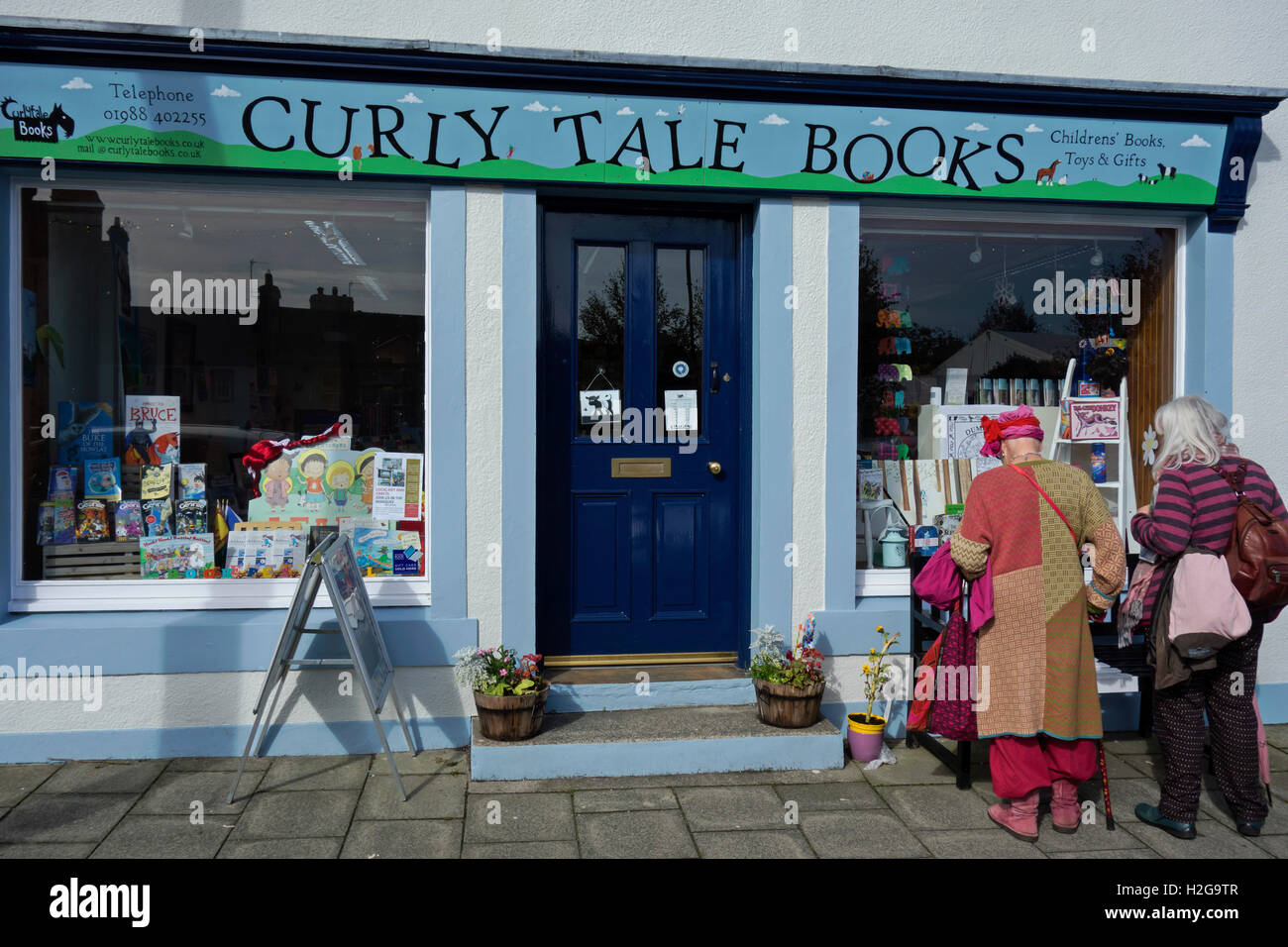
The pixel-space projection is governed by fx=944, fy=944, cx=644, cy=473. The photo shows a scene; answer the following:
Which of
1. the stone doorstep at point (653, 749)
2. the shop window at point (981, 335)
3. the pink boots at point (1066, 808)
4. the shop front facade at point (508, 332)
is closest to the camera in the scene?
the pink boots at point (1066, 808)

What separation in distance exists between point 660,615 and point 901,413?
1884 millimetres

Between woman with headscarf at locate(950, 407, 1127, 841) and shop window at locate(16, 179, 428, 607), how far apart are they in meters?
2.99

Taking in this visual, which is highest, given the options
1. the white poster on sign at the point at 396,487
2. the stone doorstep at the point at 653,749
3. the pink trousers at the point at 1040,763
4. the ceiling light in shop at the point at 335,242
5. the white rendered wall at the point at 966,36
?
the white rendered wall at the point at 966,36

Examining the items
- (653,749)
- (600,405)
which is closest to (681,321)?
(600,405)

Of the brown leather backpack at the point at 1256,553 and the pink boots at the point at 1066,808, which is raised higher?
the brown leather backpack at the point at 1256,553

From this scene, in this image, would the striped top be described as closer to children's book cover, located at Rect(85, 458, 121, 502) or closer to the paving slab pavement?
the paving slab pavement

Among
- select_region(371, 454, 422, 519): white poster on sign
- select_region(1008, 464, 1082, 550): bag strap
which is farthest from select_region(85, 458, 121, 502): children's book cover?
select_region(1008, 464, 1082, 550): bag strap

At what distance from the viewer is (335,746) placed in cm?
489

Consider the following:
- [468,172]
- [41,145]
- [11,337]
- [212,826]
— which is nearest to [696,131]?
[468,172]

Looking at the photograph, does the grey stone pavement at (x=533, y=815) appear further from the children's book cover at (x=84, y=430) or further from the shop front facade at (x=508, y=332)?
the children's book cover at (x=84, y=430)

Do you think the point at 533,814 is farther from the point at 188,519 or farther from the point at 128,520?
the point at 128,520

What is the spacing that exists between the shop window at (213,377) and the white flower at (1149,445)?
437cm

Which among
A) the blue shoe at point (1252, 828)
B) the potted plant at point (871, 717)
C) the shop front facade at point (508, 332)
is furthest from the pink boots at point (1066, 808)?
the shop front facade at point (508, 332)

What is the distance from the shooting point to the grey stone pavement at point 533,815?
3932mm
